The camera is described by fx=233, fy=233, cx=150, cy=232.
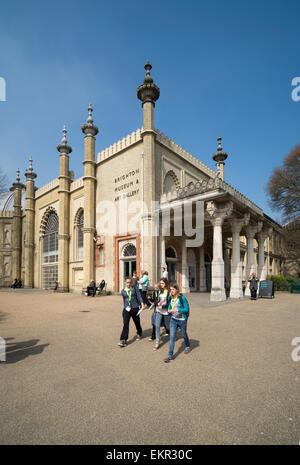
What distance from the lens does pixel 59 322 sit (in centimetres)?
801

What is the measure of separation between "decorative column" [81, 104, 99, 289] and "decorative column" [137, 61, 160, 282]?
6.19m

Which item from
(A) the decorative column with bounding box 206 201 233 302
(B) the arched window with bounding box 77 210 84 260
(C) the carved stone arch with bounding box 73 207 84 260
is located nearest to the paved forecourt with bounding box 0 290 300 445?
(A) the decorative column with bounding box 206 201 233 302

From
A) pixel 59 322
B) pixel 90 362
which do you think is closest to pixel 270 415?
pixel 90 362

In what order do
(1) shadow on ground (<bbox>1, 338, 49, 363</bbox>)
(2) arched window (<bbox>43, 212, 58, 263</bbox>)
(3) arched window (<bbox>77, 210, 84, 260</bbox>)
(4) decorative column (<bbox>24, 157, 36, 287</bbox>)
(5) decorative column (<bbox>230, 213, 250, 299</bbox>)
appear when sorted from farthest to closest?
1. (4) decorative column (<bbox>24, 157, 36, 287</bbox>)
2. (2) arched window (<bbox>43, 212, 58, 263</bbox>)
3. (3) arched window (<bbox>77, 210, 84, 260</bbox>)
4. (5) decorative column (<bbox>230, 213, 250, 299</bbox>)
5. (1) shadow on ground (<bbox>1, 338, 49, 363</bbox>)

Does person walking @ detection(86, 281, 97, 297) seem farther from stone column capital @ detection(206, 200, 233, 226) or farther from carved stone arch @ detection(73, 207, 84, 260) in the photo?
stone column capital @ detection(206, 200, 233, 226)

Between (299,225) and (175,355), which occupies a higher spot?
(299,225)

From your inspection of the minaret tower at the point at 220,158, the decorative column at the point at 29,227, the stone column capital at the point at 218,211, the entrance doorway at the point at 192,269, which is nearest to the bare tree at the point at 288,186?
the minaret tower at the point at 220,158

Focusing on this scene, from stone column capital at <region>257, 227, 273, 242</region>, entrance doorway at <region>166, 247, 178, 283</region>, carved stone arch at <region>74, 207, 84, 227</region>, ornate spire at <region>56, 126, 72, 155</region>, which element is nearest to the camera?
entrance doorway at <region>166, 247, 178, 283</region>

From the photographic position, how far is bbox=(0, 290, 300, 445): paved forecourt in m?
2.46

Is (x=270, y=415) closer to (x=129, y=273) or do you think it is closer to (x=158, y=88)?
(x=129, y=273)

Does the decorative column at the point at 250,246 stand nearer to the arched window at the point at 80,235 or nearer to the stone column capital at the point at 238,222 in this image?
the stone column capital at the point at 238,222

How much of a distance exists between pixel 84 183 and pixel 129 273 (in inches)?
364

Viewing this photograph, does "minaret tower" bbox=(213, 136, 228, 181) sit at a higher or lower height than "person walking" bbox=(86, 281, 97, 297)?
higher

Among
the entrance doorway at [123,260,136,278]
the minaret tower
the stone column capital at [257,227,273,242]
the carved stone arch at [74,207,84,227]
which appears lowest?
the entrance doorway at [123,260,136,278]
